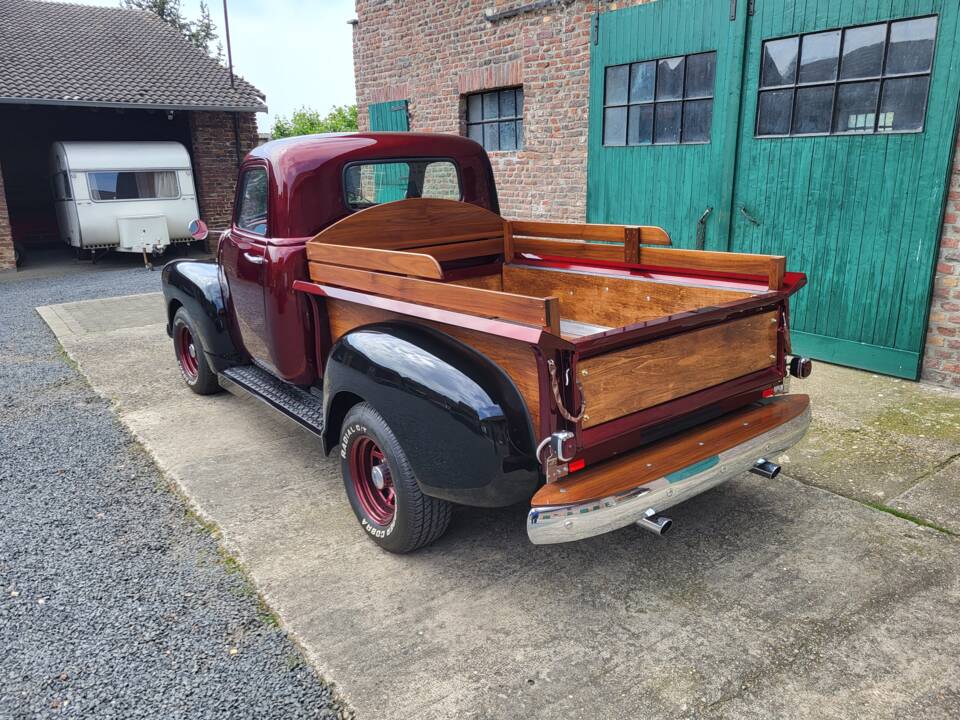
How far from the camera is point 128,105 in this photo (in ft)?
47.2

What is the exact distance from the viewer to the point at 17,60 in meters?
14.8

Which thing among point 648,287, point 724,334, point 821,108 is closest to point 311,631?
point 724,334

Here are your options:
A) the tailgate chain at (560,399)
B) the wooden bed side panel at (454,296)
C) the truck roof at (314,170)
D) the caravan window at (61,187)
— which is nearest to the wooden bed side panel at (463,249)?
the truck roof at (314,170)

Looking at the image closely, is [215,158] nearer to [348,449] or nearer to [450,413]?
[348,449]

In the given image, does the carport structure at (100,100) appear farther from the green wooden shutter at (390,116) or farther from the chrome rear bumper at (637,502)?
the chrome rear bumper at (637,502)

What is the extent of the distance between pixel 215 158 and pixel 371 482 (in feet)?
48.7

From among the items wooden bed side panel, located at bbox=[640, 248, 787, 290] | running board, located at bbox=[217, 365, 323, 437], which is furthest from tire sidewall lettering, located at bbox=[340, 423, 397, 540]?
wooden bed side panel, located at bbox=[640, 248, 787, 290]

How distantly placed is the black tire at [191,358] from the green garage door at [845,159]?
4.53 metres

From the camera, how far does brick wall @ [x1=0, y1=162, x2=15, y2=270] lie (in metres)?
13.3

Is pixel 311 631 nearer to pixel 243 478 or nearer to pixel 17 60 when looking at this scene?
pixel 243 478

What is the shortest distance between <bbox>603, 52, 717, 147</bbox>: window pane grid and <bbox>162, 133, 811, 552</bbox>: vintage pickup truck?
2.81 metres

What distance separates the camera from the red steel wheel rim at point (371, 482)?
3.17m

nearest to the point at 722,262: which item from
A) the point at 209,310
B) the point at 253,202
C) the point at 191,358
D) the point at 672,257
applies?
the point at 672,257

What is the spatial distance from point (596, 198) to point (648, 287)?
4.29m
